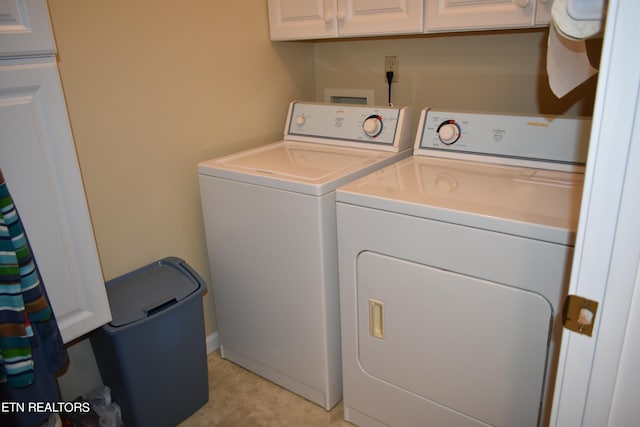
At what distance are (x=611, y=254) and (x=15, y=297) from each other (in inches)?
43.7

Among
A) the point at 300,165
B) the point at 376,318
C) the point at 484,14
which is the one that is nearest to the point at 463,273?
the point at 376,318

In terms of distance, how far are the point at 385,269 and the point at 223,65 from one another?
112 centimetres

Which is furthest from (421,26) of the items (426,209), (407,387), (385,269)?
(407,387)

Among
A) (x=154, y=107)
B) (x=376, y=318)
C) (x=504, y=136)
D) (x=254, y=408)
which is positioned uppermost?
(x=154, y=107)

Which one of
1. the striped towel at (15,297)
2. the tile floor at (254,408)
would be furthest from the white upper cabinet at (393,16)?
the tile floor at (254,408)

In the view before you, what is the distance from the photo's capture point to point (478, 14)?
1.56 meters

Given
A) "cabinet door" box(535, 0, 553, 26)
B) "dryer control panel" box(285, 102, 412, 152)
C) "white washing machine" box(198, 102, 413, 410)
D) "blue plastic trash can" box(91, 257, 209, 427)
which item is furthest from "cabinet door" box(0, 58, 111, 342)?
"cabinet door" box(535, 0, 553, 26)

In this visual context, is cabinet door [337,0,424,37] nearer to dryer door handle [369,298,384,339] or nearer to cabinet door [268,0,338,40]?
cabinet door [268,0,338,40]

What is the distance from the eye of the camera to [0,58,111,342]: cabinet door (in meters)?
1.07

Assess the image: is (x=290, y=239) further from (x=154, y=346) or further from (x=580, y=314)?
(x=580, y=314)

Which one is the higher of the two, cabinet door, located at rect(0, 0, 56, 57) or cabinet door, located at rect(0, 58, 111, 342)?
cabinet door, located at rect(0, 0, 56, 57)

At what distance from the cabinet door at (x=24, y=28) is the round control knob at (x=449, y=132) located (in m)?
1.28

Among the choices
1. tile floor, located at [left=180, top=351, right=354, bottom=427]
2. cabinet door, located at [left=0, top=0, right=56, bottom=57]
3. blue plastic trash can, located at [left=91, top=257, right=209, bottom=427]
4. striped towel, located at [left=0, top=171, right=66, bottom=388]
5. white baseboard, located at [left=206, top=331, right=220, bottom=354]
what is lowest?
tile floor, located at [left=180, top=351, right=354, bottom=427]

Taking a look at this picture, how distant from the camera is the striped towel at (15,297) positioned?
98 centimetres
